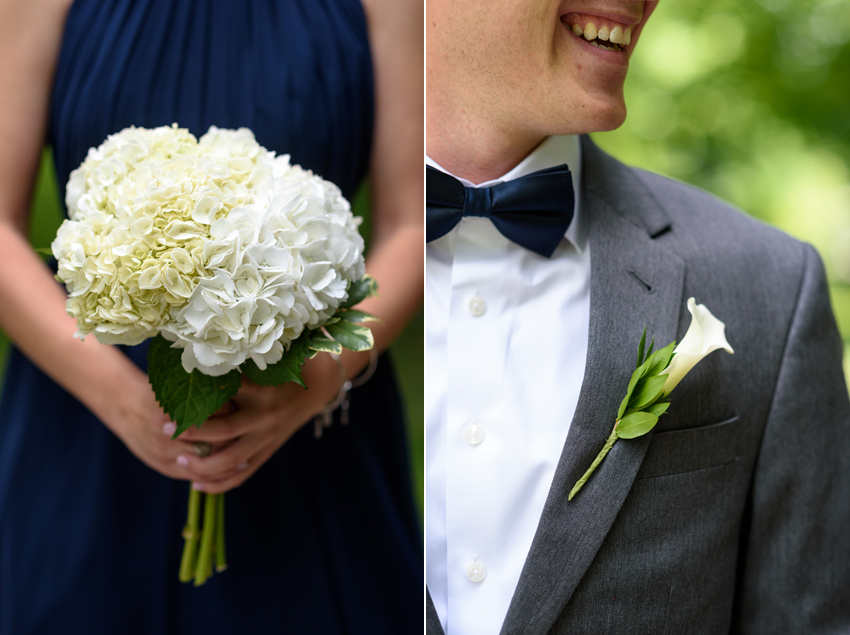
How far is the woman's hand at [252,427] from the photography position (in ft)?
3.01

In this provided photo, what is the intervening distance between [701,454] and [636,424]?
0.15 meters

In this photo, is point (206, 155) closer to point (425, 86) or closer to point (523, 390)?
point (425, 86)

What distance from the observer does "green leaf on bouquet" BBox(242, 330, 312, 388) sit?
0.81 m

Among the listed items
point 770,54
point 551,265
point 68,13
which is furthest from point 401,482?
point 770,54

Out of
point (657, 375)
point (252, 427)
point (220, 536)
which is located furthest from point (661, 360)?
point (220, 536)

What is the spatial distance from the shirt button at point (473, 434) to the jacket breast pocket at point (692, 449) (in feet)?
0.69

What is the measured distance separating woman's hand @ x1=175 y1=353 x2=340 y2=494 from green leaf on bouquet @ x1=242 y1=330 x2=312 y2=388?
10 cm

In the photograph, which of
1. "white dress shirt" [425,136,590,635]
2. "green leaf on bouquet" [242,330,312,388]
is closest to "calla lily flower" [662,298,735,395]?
"white dress shirt" [425,136,590,635]

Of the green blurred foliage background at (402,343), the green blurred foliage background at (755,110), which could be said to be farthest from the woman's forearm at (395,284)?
the green blurred foliage background at (755,110)

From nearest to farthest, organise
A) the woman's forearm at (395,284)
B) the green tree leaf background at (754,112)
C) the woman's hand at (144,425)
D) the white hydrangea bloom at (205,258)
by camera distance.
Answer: the white hydrangea bloom at (205,258) → the woman's hand at (144,425) → the woman's forearm at (395,284) → the green tree leaf background at (754,112)

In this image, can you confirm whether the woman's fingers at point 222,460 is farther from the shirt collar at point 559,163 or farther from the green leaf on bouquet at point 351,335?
the shirt collar at point 559,163

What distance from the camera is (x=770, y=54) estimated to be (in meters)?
1.27

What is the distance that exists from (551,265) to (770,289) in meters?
0.34

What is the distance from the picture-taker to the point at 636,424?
84cm
